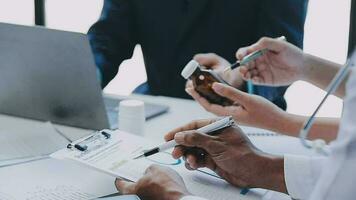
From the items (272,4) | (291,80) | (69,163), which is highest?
(272,4)

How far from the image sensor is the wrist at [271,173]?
43.0 inches

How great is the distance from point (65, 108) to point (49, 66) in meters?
0.13

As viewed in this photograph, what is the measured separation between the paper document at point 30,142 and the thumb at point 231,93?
420 millimetres

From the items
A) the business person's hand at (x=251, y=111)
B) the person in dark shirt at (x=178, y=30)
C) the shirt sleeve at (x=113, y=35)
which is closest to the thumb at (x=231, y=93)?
the business person's hand at (x=251, y=111)

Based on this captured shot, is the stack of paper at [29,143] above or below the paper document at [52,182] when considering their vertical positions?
below

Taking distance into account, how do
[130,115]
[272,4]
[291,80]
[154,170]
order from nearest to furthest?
1. [154,170]
2. [130,115]
3. [291,80]
4. [272,4]

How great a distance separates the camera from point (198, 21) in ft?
6.60

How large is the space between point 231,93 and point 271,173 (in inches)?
11.7

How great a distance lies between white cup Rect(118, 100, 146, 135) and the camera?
4.51 feet

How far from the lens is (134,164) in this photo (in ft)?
3.75

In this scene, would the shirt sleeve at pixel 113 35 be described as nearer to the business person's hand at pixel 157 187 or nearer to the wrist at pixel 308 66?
the wrist at pixel 308 66

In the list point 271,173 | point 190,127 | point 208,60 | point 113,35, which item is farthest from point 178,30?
point 271,173

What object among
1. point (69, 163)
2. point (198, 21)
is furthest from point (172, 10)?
point (69, 163)

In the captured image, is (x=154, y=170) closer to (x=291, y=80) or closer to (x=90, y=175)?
(x=90, y=175)
